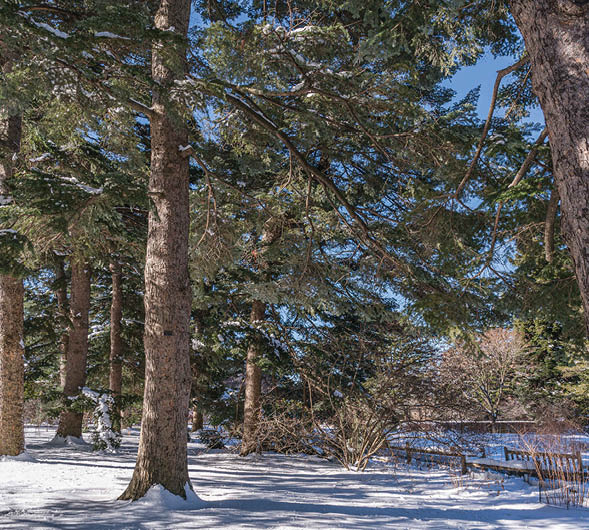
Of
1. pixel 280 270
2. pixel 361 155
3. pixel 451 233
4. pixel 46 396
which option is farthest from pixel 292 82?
pixel 46 396

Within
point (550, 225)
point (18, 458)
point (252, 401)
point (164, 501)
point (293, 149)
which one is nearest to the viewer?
point (550, 225)

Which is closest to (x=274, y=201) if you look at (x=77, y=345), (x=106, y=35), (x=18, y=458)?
(x=106, y=35)

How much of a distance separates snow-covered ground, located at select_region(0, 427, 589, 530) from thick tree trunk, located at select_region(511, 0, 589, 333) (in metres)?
3.80

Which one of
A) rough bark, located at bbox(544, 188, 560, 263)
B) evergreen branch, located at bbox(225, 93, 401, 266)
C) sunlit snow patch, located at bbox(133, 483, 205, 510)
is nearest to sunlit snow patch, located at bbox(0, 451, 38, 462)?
sunlit snow patch, located at bbox(133, 483, 205, 510)

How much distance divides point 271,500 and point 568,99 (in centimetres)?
571

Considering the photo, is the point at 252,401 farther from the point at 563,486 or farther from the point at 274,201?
the point at 563,486

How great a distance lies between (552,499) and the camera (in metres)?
7.98

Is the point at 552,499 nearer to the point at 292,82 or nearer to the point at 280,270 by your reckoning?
the point at 280,270

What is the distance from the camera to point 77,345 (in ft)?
41.1

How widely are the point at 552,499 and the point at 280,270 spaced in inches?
290

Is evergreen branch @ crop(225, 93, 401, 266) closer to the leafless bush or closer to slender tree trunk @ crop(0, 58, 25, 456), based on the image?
slender tree trunk @ crop(0, 58, 25, 456)

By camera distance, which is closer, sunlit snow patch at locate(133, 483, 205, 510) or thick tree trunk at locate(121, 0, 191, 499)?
sunlit snow patch at locate(133, 483, 205, 510)

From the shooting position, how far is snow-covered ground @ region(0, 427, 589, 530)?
4.75m

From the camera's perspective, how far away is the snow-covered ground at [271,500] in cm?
475
